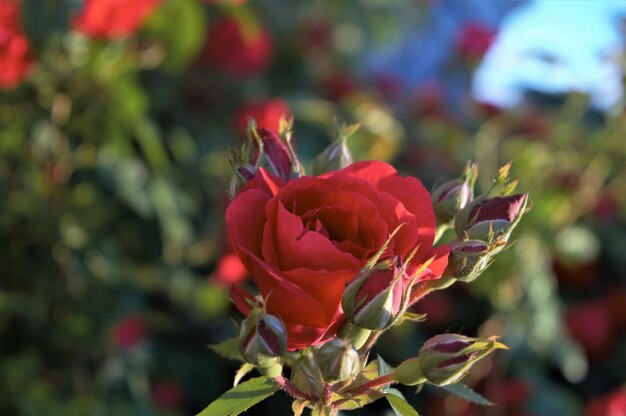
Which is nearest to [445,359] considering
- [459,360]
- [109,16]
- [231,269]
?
[459,360]

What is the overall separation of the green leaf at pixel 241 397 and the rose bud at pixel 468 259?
6.2 inches

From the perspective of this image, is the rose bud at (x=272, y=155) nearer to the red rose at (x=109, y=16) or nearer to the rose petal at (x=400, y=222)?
the rose petal at (x=400, y=222)

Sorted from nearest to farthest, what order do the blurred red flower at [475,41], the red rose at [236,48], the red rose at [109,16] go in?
the red rose at [109,16], the red rose at [236,48], the blurred red flower at [475,41]

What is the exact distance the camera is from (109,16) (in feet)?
4.97

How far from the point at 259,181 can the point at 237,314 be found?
1448mm

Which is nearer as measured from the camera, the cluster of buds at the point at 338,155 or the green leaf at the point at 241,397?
the green leaf at the point at 241,397

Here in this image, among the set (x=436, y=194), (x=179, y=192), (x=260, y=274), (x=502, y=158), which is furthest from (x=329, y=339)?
(x=502, y=158)

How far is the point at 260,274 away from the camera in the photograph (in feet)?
1.78

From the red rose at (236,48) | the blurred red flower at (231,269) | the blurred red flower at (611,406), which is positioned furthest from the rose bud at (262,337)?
the red rose at (236,48)

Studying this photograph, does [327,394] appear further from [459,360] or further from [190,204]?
[190,204]

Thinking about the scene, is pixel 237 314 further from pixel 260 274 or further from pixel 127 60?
pixel 260 274

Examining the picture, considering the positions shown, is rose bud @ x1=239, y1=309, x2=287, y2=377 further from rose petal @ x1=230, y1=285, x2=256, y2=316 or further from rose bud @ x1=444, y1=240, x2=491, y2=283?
rose bud @ x1=444, y1=240, x2=491, y2=283

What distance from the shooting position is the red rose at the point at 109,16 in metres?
1.50

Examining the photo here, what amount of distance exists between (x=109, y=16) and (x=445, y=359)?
3.83 ft
